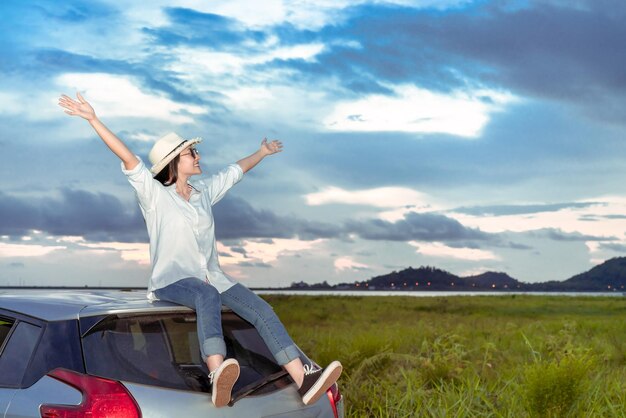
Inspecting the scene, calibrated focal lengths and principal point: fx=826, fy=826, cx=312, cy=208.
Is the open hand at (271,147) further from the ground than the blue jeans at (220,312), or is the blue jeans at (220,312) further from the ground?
the open hand at (271,147)

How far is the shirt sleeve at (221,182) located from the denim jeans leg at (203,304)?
4.59 ft

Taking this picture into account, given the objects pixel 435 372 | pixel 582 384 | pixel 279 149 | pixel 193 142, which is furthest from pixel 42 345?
pixel 435 372

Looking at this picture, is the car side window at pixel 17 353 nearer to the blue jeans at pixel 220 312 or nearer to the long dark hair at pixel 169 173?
the blue jeans at pixel 220 312

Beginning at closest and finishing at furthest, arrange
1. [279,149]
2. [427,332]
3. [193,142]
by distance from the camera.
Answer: [193,142] → [279,149] → [427,332]

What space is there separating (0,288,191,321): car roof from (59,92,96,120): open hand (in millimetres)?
1223

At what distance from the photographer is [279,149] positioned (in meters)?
7.13

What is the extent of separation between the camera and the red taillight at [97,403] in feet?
12.3

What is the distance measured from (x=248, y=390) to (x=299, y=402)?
376 millimetres

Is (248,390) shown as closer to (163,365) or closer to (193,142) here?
(163,365)

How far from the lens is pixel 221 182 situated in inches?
254

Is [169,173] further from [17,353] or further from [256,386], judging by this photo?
[256,386]

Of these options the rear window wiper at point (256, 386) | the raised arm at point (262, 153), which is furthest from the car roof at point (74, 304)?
the raised arm at point (262, 153)

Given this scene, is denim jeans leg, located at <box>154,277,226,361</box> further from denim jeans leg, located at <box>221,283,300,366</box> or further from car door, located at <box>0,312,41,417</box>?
car door, located at <box>0,312,41,417</box>

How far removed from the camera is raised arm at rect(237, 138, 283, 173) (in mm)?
6897
